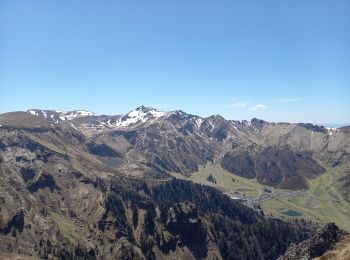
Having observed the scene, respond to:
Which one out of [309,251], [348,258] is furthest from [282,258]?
[348,258]

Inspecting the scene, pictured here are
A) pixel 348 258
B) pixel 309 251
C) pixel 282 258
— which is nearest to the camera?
pixel 348 258

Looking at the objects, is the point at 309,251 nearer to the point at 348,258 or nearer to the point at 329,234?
the point at 329,234

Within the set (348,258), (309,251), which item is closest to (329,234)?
(309,251)

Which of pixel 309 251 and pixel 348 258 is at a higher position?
pixel 348 258

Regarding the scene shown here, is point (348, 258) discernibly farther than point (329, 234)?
No

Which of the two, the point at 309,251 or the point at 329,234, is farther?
the point at 329,234

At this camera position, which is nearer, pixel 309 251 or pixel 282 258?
pixel 309 251

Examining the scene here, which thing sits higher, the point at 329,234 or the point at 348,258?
the point at 348,258

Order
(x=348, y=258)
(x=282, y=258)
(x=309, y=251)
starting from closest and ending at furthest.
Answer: (x=348, y=258), (x=309, y=251), (x=282, y=258)

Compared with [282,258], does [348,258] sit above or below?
above
